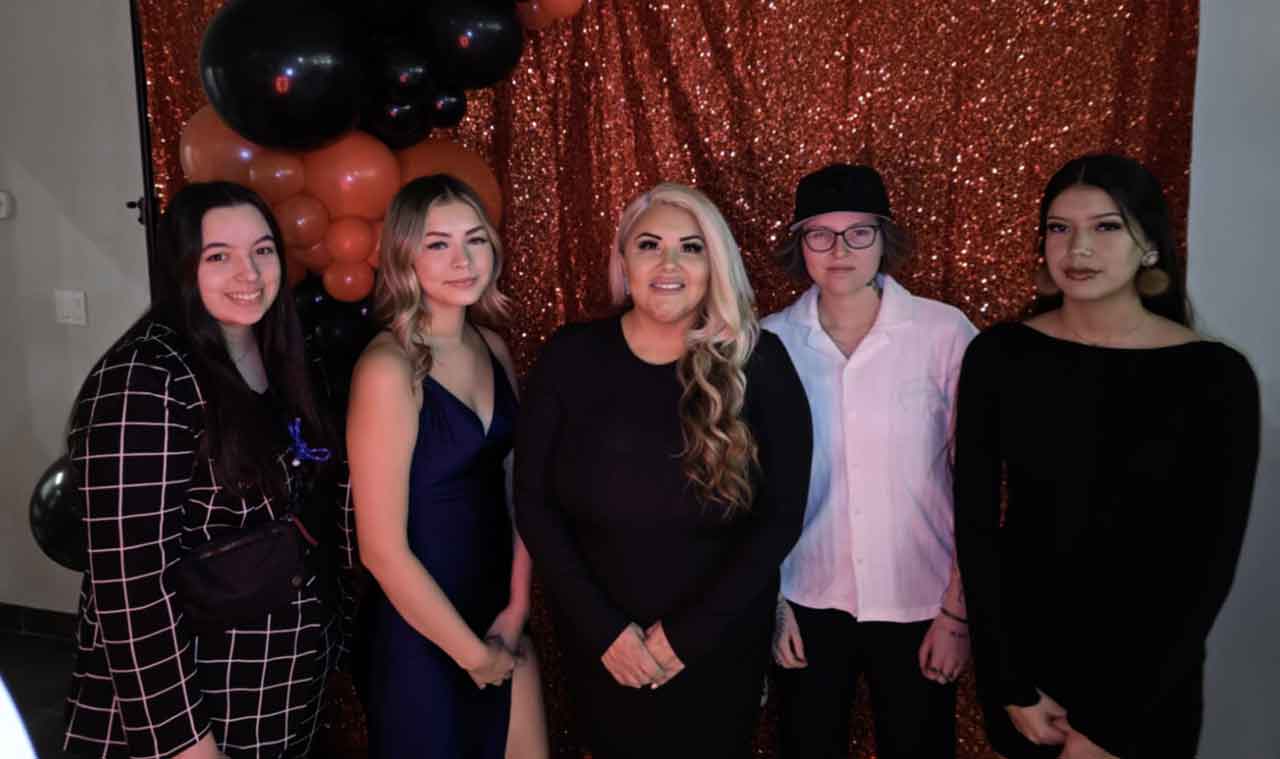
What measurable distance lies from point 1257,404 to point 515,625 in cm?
153

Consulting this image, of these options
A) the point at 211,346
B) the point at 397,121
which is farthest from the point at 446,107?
the point at 211,346

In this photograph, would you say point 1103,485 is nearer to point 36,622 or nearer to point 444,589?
point 444,589

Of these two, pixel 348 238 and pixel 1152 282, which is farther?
pixel 348 238

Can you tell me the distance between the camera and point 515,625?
205 centimetres

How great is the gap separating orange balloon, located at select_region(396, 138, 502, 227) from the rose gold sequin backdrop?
0.37 meters

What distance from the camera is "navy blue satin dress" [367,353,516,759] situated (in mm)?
1883

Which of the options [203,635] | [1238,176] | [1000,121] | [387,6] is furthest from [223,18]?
[1238,176]

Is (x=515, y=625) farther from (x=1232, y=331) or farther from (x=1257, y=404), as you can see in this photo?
(x=1232, y=331)

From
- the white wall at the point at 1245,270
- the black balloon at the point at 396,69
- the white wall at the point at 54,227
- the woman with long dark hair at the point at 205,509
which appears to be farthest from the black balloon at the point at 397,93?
the white wall at the point at 1245,270

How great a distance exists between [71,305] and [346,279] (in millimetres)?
1960

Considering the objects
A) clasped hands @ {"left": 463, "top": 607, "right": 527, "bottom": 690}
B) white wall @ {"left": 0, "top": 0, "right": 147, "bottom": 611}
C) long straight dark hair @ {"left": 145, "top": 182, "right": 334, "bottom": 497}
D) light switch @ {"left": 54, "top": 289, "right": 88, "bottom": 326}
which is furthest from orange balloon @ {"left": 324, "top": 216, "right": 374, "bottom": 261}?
light switch @ {"left": 54, "top": 289, "right": 88, "bottom": 326}

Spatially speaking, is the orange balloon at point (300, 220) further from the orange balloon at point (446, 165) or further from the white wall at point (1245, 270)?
the white wall at point (1245, 270)

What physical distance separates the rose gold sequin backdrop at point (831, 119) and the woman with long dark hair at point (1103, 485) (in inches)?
26.9

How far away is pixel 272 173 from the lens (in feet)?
6.80
